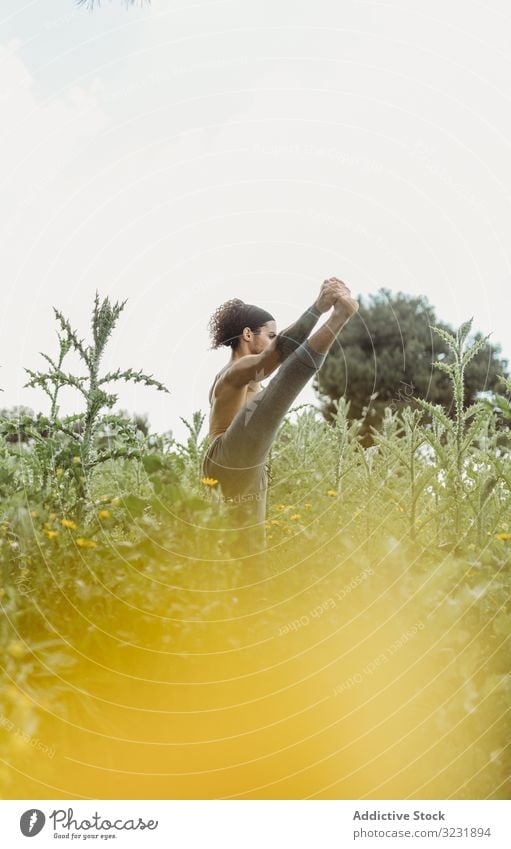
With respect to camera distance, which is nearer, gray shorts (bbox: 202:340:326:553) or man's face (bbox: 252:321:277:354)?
gray shorts (bbox: 202:340:326:553)

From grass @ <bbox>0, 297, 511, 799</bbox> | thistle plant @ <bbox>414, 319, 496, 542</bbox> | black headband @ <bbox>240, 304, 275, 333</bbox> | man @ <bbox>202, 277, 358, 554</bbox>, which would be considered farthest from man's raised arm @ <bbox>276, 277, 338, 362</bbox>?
grass @ <bbox>0, 297, 511, 799</bbox>

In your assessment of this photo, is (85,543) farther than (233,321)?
No

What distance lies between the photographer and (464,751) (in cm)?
127

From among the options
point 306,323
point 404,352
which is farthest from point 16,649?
point 404,352

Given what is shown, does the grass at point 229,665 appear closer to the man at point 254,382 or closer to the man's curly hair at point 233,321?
the man at point 254,382

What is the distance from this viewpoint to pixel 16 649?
3.98 feet

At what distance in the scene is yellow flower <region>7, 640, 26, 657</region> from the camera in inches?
47.8

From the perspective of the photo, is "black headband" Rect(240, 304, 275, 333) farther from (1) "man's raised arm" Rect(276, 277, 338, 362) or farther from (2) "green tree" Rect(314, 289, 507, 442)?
(2) "green tree" Rect(314, 289, 507, 442)

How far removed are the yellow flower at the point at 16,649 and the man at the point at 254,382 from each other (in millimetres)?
695

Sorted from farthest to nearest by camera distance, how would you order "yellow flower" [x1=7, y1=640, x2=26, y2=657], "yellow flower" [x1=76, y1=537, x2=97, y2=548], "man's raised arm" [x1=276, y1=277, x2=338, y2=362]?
"man's raised arm" [x1=276, y1=277, x2=338, y2=362] < "yellow flower" [x1=76, y1=537, x2=97, y2=548] < "yellow flower" [x1=7, y1=640, x2=26, y2=657]

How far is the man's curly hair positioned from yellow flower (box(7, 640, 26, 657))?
1131mm

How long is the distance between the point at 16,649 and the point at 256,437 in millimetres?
1097

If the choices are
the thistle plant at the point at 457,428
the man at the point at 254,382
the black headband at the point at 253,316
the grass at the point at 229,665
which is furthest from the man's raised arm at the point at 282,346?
the grass at the point at 229,665

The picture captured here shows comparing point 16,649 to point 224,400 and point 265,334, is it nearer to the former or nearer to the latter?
point 224,400
